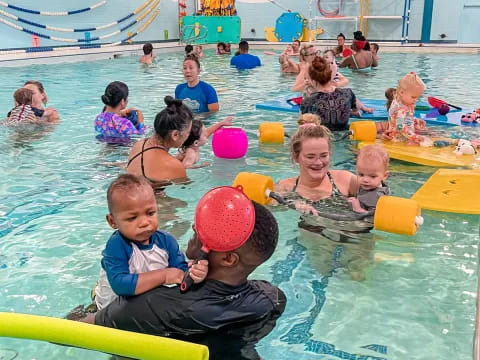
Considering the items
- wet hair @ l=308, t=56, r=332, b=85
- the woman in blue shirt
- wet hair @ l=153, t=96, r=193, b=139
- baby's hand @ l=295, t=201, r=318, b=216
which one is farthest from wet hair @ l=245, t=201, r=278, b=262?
the woman in blue shirt

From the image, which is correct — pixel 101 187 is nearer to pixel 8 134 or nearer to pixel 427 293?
pixel 8 134

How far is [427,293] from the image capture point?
3.21 meters

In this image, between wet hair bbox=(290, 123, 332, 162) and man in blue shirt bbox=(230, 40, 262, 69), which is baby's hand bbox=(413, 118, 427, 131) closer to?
wet hair bbox=(290, 123, 332, 162)

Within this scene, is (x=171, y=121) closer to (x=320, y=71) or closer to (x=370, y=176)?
(x=370, y=176)

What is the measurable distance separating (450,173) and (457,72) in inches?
394

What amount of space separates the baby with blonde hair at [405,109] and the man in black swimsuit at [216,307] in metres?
4.34

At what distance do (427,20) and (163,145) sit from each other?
66.5ft

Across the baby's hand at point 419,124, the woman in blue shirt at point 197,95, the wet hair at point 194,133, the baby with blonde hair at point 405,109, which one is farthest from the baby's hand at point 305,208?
the woman in blue shirt at point 197,95

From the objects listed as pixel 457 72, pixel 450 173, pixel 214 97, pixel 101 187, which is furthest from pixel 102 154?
pixel 457 72

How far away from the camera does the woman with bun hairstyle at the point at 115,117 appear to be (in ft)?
21.0

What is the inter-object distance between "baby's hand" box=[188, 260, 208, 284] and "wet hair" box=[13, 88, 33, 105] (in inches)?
240

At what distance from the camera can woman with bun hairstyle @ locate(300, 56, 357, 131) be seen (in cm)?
674

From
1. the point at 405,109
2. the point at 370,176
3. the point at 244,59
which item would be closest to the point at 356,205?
the point at 370,176

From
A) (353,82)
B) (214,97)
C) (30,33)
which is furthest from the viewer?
(30,33)
